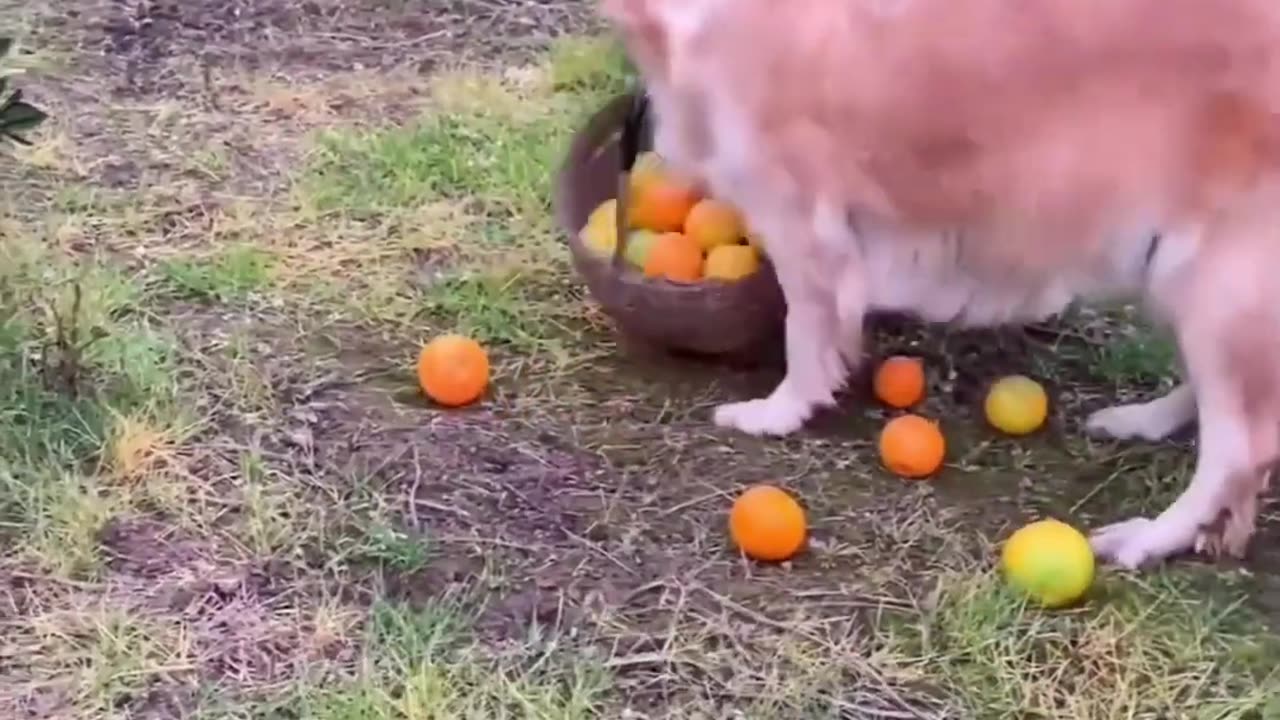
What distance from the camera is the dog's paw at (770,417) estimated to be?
3201 millimetres

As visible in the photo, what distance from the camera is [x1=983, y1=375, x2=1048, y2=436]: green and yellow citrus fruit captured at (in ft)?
10.4

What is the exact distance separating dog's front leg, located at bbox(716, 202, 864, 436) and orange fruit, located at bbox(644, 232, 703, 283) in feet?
0.65

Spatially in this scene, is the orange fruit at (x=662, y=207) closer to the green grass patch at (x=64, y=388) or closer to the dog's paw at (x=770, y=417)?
the dog's paw at (x=770, y=417)

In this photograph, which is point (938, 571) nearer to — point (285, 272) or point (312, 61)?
point (285, 272)

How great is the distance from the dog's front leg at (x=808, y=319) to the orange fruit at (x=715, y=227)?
0.72 feet

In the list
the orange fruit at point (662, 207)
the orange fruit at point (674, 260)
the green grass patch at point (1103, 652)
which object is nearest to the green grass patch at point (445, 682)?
the green grass patch at point (1103, 652)

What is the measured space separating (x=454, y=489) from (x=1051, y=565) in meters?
1.04

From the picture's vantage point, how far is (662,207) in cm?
344

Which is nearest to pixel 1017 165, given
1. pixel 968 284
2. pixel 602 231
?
pixel 968 284

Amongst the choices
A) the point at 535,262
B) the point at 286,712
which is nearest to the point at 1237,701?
the point at 286,712

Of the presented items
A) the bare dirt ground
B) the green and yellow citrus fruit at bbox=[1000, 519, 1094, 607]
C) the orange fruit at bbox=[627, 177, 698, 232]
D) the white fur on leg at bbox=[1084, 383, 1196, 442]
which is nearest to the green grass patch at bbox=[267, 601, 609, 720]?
the bare dirt ground

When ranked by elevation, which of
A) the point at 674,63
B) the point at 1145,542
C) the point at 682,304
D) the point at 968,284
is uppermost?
the point at 674,63

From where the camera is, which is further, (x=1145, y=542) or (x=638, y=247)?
(x=638, y=247)

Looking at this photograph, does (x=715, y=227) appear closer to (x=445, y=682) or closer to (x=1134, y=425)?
(x=1134, y=425)
